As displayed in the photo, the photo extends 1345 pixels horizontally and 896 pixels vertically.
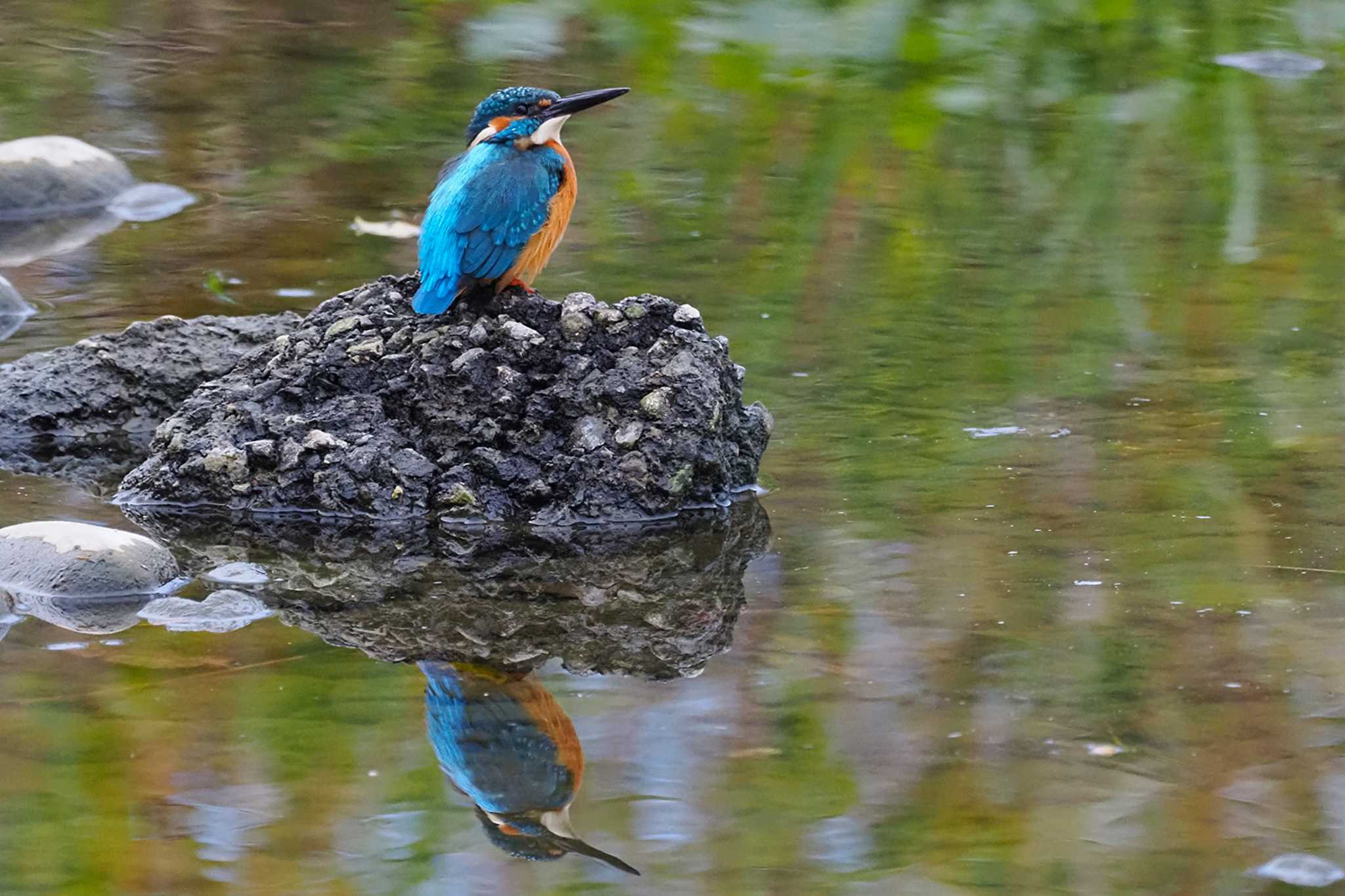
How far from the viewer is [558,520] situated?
14.2ft

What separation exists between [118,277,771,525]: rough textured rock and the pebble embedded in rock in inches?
13.8

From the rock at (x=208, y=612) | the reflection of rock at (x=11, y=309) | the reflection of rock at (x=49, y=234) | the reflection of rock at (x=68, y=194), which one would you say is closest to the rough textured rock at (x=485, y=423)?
the rock at (x=208, y=612)

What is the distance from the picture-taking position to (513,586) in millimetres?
3979

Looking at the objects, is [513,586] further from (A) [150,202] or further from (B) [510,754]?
(A) [150,202]

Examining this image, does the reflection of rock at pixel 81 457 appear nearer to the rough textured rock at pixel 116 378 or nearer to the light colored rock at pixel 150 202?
the rough textured rock at pixel 116 378

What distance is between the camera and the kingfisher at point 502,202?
4.40 m

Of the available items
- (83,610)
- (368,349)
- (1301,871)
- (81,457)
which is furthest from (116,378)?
(1301,871)

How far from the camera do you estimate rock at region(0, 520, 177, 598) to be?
3.83 meters

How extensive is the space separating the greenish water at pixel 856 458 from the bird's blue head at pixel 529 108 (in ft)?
3.05

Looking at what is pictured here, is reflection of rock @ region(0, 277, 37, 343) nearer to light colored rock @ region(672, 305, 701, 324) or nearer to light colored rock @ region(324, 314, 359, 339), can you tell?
light colored rock @ region(324, 314, 359, 339)

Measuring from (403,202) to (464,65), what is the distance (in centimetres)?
225

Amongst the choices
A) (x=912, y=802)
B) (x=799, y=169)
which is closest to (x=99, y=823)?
(x=912, y=802)

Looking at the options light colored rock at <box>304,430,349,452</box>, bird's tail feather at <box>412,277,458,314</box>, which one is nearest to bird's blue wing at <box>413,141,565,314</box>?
bird's tail feather at <box>412,277,458,314</box>

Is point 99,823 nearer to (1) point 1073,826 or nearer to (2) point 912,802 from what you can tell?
(2) point 912,802
